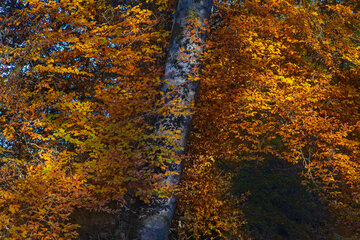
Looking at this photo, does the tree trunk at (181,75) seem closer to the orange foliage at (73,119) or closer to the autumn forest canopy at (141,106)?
the autumn forest canopy at (141,106)

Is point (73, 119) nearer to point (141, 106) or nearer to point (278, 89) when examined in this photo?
point (141, 106)

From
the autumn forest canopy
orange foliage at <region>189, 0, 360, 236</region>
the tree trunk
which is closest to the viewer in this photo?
the tree trunk

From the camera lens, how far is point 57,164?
8117mm

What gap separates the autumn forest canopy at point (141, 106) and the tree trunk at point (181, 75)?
5 centimetres

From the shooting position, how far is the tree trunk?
641cm

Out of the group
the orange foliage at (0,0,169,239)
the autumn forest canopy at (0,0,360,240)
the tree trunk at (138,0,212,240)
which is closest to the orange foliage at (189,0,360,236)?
the autumn forest canopy at (0,0,360,240)

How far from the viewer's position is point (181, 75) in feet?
A: 22.5

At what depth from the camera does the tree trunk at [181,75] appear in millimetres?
6414

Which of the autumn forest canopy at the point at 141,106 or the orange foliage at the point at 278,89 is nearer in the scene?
the autumn forest canopy at the point at 141,106

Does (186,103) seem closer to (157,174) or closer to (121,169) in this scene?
(157,174)

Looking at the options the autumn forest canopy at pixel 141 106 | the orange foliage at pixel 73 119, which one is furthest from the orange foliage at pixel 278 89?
the orange foliage at pixel 73 119

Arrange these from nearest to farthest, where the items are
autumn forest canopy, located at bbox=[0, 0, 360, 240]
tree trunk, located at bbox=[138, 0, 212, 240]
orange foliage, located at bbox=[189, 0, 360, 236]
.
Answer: tree trunk, located at bbox=[138, 0, 212, 240], autumn forest canopy, located at bbox=[0, 0, 360, 240], orange foliage, located at bbox=[189, 0, 360, 236]

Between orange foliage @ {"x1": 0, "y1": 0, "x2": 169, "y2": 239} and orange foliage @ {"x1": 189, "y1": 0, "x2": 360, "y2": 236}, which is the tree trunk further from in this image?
orange foliage @ {"x1": 189, "y1": 0, "x2": 360, "y2": 236}

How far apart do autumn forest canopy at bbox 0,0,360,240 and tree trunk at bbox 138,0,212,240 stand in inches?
1.8
